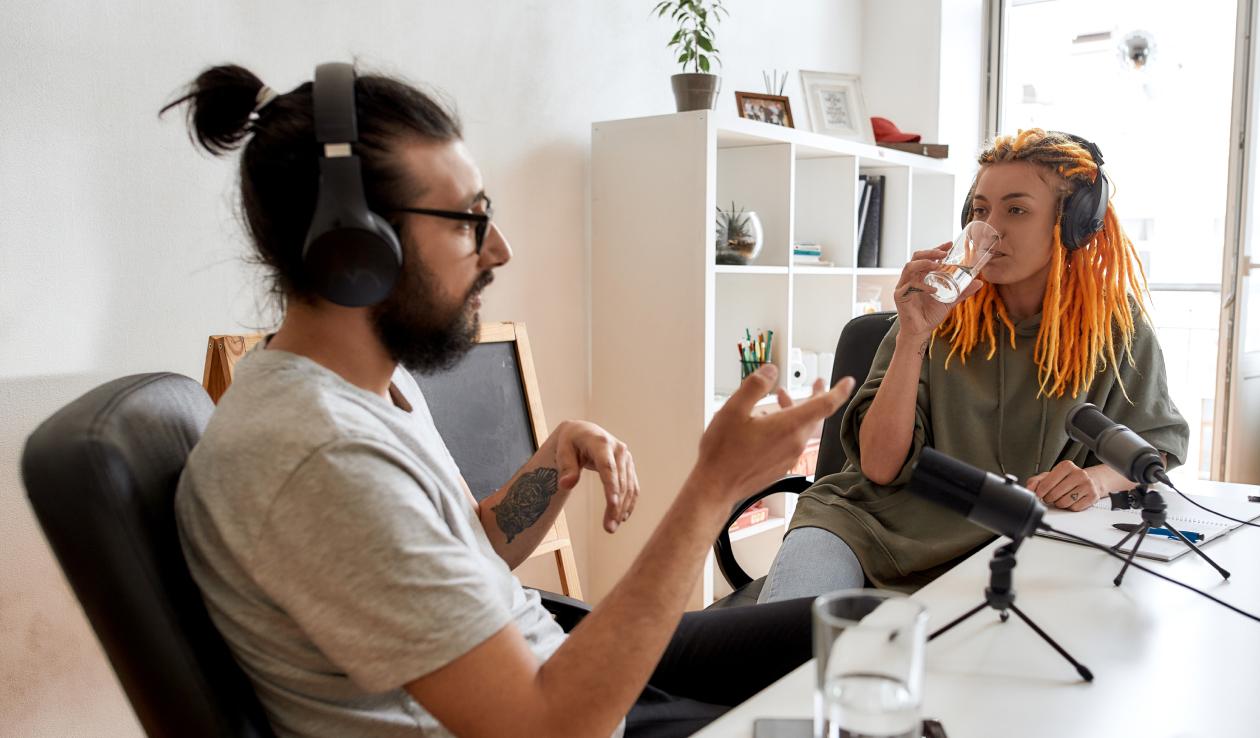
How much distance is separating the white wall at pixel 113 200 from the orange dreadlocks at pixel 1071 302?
125 centimetres

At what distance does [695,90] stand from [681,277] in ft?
1.67

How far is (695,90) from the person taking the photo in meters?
2.55

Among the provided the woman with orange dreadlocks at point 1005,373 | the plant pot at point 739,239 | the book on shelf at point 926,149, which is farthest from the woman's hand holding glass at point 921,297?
the book on shelf at point 926,149

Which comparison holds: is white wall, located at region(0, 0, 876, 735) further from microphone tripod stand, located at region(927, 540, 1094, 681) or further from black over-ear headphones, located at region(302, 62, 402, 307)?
microphone tripod stand, located at region(927, 540, 1094, 681)

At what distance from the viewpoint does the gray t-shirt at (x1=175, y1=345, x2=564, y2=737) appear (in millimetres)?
791

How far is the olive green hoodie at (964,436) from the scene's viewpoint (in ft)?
5.47

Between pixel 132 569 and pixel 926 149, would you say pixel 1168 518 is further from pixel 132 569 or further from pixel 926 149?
pixel 926 149

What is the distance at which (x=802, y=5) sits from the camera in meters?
3.47

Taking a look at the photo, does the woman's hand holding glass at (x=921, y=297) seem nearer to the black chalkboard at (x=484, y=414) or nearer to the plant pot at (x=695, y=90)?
the black chalkboard at (x=484, y=414)

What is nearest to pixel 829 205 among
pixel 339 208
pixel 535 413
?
pixel 535 413

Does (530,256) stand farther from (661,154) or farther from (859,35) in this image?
(859,35)

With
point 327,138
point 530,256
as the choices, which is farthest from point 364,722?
point 530,256

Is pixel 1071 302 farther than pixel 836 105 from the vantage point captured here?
No

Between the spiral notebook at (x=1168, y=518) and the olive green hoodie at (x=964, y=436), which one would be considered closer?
the spiral notebook at (x=1168, y=518)
